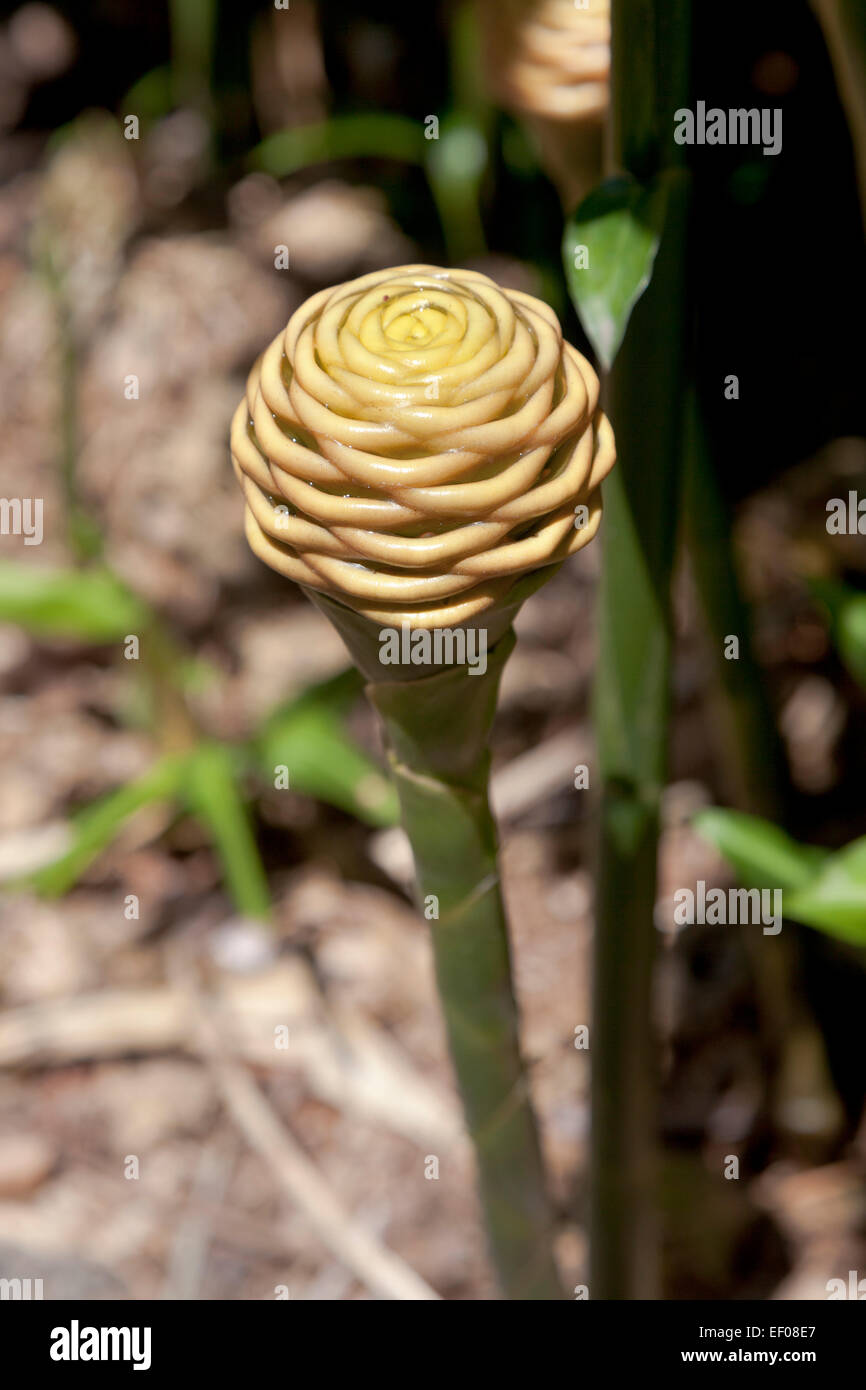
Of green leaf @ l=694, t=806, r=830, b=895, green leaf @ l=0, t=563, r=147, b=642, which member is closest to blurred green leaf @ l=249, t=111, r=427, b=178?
green leaf @ l=0, t=563, r=147, b=642

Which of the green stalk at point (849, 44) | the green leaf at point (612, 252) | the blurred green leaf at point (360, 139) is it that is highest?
the blurred green leaf at point (360, 139)

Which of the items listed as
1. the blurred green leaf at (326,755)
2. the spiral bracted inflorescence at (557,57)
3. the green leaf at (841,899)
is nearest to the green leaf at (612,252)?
the spiral bracted inflorescence at (557,57)

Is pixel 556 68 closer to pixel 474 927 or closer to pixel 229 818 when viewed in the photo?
pixel 474 927

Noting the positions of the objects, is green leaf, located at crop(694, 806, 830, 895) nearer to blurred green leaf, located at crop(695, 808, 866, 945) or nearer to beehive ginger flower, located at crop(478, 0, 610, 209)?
blurred green leaf, located at crop(695, 808, 866, 945)

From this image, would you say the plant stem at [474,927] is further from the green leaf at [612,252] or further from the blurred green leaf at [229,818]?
the blurred green leaf at [229,818]

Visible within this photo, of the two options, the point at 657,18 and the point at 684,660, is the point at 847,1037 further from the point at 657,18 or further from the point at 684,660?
the point at 657,18

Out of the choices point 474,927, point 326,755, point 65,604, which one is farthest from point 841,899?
point 65,604

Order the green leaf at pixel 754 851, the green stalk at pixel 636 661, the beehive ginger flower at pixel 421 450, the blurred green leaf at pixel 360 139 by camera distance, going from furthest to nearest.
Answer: the blurred green leaf at pixel 360 139, the green leaf at pixel 754 851, the green stalk at pixel 636 661, the beehive ginger flower at pixel 421 450
